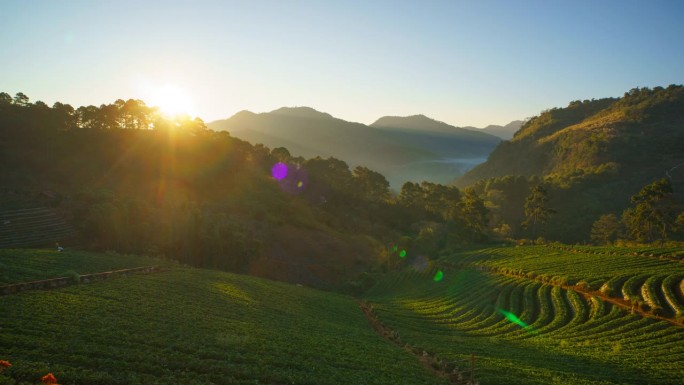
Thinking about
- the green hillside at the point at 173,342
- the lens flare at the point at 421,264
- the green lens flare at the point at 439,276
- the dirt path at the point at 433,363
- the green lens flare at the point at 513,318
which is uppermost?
the green hillside at the point at 173,342

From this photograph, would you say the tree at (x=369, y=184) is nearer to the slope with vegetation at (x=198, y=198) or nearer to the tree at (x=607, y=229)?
the slope with vegetation at (x=198, y=198)

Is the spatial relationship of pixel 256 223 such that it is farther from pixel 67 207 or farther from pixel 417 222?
pixel 417 222

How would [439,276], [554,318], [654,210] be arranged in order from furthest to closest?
1. [654,210]
2. [439,276]
3. [554,318]

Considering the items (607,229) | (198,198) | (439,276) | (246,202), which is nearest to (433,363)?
(439,276)

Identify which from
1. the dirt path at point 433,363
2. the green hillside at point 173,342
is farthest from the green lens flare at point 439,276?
the green hillside at point 173,342

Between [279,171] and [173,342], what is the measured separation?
134070 millimetres

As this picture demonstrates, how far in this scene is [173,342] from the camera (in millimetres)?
23312

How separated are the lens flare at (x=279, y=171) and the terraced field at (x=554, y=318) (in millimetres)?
87693

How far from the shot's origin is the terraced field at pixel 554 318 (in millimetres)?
26797

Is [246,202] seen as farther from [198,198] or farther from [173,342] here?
[173,342]

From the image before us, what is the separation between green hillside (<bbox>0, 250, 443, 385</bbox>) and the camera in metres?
18.6

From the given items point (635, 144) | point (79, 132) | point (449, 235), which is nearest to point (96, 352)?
point (449, 235)

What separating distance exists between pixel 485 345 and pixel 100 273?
1467 inches

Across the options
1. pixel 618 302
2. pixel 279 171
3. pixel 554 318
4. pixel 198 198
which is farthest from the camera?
pixel 279 171
